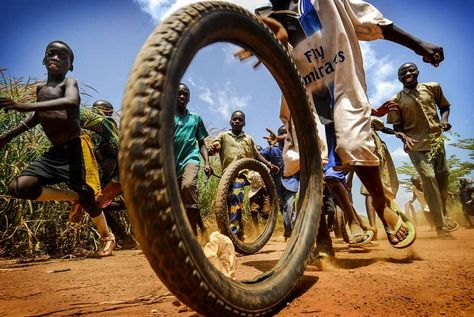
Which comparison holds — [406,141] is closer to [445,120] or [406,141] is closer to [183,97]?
[445,120]

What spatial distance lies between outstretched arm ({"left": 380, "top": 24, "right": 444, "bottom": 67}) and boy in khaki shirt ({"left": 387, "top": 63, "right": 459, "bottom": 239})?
265cm

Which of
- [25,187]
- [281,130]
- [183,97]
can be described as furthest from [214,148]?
[25,187]

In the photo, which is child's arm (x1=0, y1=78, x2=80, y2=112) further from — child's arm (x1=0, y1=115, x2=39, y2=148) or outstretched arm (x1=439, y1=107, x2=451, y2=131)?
outstretched arm (x1=439, y1=107, x2=451, y2=131)

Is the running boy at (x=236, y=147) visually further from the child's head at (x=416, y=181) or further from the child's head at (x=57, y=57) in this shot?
the child's head at (x=416, y=181)

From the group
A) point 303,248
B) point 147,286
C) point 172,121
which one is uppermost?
point 172,121

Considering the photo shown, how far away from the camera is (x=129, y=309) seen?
1.41 meters

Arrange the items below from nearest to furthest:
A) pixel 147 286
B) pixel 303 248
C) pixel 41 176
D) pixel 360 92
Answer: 1. pixel 303 248
2. pixel 147 286
3. pixel 360 92
4. pixel 41 176

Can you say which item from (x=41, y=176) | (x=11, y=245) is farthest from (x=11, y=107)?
(x=11, y=245)

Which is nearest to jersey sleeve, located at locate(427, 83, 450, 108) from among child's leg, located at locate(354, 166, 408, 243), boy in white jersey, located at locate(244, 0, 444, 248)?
boy in white jersey, located at locate(244, 0, 444, 248)

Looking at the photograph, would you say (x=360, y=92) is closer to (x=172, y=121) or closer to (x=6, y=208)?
(x=172, y=121)

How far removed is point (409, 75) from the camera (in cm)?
507

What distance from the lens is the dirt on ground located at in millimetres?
1237

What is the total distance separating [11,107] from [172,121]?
8.07 feet

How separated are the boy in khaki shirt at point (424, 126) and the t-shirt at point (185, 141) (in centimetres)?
303
